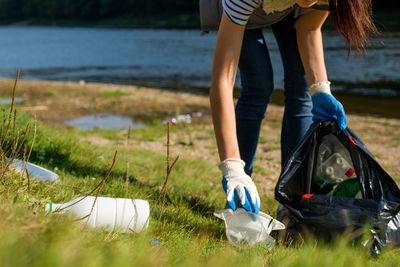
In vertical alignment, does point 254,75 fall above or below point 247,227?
above

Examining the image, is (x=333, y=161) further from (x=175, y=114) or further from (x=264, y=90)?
(x=175, y=114)

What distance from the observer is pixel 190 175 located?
12.3ft

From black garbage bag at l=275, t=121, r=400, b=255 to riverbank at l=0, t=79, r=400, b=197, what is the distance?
0.95 meters

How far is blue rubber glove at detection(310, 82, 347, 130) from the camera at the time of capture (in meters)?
2.37

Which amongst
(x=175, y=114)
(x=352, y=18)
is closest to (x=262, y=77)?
(x=352, y=18)

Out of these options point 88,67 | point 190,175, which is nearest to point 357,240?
point 190,175

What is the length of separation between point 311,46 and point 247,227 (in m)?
1.15

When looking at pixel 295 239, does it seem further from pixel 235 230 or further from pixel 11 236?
pixel 11 236

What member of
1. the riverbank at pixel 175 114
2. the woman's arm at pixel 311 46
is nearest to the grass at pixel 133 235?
the riverbank at pixel 175 114

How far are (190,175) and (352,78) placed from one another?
10.9 m

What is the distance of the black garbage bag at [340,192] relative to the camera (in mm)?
2041

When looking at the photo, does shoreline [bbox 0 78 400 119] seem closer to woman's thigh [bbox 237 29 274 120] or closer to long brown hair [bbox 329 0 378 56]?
woman's thigh [bbox 237 29 274 120]

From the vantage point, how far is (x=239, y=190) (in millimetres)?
1936

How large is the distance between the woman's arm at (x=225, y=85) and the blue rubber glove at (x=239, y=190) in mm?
79
